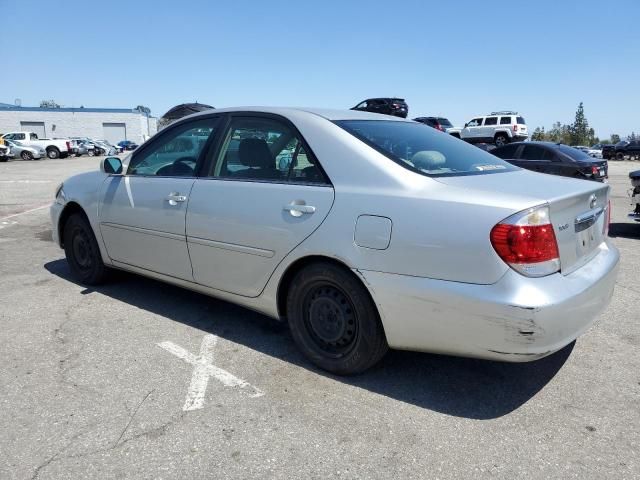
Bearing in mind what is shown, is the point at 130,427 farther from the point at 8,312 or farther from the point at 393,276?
the point at 8,312

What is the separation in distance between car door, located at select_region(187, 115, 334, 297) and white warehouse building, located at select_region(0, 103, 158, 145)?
69523 mm

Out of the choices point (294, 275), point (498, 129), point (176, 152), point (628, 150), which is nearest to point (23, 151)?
point (498, 129)

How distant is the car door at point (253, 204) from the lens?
3002 mm

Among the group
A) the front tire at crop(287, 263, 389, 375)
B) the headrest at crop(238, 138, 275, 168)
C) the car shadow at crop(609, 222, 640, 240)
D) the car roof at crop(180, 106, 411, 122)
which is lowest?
the car shadow at crop(609, 222, 640, 240)

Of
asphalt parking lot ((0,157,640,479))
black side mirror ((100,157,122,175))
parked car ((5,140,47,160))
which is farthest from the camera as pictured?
parked car ((5,140,47,160))

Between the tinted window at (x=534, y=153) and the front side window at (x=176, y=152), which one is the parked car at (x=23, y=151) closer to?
the tinted window at (x=534, y=153)

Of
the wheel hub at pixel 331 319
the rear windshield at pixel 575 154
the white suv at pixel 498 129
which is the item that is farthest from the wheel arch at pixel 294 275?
the white suv at pixel 498 129

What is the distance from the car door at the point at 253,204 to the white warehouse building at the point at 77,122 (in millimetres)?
69523

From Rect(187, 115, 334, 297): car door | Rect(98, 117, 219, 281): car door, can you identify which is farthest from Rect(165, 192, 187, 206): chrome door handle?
Rect(187, 115, 334, 297): car door

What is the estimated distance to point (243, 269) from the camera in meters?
3.30

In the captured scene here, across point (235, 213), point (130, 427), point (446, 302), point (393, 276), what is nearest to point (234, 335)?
point (235, 213)

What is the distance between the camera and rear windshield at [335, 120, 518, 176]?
2.93 meters

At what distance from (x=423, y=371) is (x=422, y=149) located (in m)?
1.38

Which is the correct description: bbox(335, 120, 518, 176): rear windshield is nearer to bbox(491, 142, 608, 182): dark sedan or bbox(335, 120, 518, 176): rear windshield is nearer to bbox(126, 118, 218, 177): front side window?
bbox(126, 118, 218, 177): front side window
